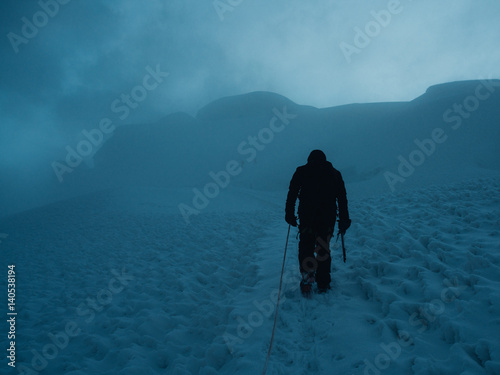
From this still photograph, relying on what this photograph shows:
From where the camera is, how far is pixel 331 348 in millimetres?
3160

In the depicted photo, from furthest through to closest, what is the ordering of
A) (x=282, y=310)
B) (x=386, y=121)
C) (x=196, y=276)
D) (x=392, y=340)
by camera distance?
(x=386, y=121)
(x=196, y=276)
(x=282, y=310)
(x=392, y=340)

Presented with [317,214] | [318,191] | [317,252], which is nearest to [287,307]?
[317,252]

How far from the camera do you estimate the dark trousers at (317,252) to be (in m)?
4.36

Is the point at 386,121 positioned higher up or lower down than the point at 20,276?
higher up

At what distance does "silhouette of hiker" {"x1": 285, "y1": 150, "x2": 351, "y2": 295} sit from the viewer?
4336mm

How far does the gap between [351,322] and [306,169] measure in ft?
8.26

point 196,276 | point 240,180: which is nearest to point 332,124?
point 240,180

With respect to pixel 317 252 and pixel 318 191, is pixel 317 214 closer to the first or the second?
pixel 318 191

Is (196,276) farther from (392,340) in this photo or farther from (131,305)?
(392,340)

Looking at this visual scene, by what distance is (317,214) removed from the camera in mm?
4340

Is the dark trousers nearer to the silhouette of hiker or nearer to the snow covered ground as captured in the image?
the silhouette of hiker

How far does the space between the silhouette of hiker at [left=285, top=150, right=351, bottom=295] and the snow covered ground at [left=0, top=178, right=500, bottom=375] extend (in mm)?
448

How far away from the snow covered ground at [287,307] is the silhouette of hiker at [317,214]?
45cm

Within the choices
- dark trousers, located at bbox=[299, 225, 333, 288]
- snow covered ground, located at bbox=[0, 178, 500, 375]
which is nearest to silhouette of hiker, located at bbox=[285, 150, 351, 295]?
dark trousers, located at bbox=[299, 225, 333, 288]
